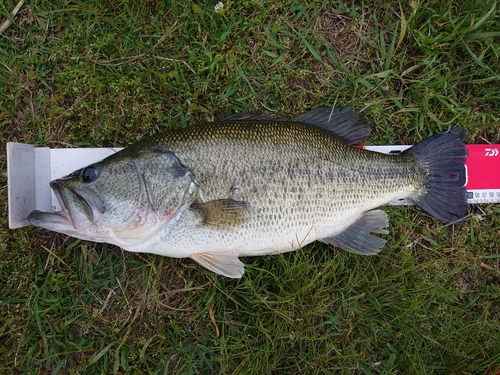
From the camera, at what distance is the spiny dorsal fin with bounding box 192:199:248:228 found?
2.72 metres

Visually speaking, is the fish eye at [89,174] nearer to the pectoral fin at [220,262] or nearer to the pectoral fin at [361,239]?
the pectoral fin at [220,262]

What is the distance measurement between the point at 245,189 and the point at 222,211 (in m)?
0.24

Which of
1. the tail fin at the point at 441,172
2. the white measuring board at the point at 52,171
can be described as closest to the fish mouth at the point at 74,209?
the white measuring board at the point at 52,171

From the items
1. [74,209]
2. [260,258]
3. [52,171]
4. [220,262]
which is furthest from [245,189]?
[52,171]

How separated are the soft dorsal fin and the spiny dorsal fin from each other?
3.11 feet

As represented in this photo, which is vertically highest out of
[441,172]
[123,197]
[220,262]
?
[123,197]

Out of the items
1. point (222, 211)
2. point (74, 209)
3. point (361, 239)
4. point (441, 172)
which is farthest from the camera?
point (441, 172)

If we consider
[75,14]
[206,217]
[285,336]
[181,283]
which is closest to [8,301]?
[181,283]

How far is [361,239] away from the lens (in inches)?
122

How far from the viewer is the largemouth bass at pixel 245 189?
8.68 ft

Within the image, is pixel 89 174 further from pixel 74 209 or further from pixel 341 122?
pixel 341 122

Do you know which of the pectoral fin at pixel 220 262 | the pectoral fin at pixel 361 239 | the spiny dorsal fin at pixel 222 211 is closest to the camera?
the spiny dorsal fin at pixel 222 211

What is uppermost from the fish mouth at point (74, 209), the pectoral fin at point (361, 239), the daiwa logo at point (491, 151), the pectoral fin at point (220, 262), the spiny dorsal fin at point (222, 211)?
the fish mouth at point (74, 209)

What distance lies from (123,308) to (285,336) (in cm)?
136
